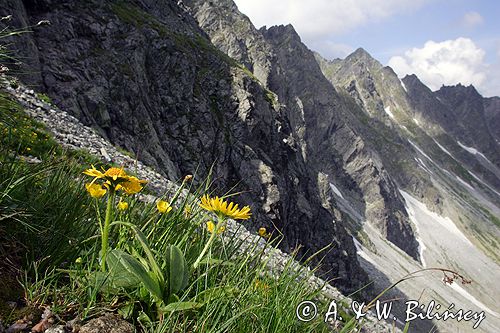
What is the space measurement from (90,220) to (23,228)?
0.61 meters

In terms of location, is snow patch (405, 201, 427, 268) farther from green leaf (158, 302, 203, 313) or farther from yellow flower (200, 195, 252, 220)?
green leaf (158, 302, 203, 313)

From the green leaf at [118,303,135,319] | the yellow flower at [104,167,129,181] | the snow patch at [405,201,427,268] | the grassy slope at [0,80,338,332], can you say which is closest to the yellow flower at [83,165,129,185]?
the yellow flower at [104,167,129,181]

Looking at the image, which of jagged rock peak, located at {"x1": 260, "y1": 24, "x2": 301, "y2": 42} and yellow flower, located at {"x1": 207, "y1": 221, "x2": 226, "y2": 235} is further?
jagged rock peak, located at {"x1": 260, "y1": 24, "x2": 301, "y2": 42}

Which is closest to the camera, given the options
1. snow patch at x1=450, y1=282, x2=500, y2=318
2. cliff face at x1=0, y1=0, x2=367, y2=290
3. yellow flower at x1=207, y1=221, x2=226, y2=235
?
yellow flower at x1=207, y1=221, x2=226, y2=235

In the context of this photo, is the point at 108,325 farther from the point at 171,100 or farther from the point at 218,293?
the point at 171,100

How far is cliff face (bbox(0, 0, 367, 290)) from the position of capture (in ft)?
112

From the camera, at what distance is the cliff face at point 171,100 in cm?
3406

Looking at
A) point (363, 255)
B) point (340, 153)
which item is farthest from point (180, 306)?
point (340, 153)

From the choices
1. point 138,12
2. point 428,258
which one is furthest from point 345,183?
point 138,12

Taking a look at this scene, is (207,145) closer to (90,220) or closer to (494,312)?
(90,220)

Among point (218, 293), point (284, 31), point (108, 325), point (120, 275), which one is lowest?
point (108, 325)

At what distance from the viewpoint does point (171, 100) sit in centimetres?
5219

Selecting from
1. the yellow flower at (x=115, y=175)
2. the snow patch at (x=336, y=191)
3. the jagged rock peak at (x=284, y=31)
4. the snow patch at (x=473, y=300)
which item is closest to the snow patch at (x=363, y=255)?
the snow patch at (x=336, y=191)

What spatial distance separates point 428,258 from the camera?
172 metres
